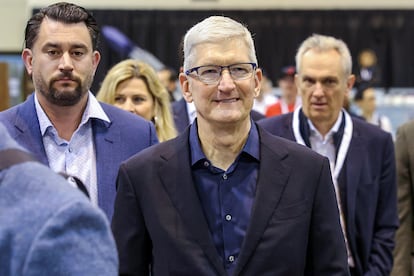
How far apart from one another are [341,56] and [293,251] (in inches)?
76.1

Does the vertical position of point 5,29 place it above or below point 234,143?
below

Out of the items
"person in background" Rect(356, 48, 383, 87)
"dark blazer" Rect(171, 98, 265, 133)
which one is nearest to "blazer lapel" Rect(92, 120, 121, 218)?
"dark blazer" Rect(171, 98, 265, 133)

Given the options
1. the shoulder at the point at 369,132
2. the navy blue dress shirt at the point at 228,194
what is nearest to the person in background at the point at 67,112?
the navy blue dress shirt at the point at 228,194

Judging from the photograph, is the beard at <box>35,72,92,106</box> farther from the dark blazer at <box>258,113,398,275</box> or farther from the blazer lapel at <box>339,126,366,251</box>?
the blazer lapel at <box>339,126,366,251</box>

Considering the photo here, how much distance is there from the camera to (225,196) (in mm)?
2516

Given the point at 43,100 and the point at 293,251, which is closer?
the point at 293,251

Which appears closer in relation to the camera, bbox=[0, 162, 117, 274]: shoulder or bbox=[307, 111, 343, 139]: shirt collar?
bbox=[0, 162, 117, 274]: shoulder

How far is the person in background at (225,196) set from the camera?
2.45 meters

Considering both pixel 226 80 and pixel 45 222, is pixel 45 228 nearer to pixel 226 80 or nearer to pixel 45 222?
pixel 45 222

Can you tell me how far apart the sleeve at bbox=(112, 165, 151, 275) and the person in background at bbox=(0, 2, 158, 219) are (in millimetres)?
468

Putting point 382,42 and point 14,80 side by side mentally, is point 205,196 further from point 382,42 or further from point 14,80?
point 382,42

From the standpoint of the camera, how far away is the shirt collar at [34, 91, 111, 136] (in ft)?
10.0

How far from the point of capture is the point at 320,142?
4.08m

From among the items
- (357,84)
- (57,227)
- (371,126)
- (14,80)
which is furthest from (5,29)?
(57,227)
